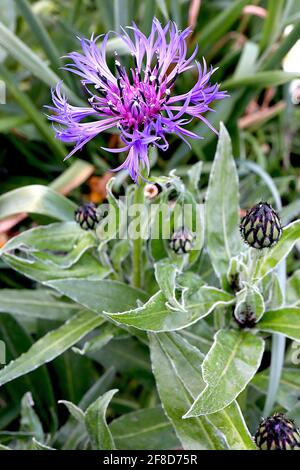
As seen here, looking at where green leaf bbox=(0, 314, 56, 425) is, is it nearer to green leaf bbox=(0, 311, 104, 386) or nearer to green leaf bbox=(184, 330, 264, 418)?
green leaf bbox=(0, 311, 104, 386)

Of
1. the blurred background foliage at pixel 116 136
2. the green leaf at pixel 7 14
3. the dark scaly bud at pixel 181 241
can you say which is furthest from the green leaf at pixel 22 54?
the dark scaly bud at pixel 181 241

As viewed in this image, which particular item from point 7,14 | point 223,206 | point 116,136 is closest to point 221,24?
point 116,136

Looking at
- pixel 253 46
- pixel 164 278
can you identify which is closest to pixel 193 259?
pixel 164 278

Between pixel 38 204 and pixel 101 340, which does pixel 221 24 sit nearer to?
pixel 38 204

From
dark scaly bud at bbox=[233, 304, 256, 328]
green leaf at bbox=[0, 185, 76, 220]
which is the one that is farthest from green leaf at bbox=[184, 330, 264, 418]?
green leaf at bbox=[0, 185, 76, 220]

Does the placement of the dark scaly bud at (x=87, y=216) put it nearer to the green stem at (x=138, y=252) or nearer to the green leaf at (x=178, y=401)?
the green stem at (x=138, y=252)

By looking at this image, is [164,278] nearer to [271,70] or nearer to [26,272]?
[26,272]
